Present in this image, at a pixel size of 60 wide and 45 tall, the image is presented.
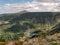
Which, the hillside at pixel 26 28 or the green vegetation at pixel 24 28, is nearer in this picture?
the hillside at pixel 26 28

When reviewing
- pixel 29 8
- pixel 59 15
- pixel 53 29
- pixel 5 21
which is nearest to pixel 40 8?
pixel 29 8

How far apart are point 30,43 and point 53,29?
1997cm

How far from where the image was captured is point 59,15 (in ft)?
339

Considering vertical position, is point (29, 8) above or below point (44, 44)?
below

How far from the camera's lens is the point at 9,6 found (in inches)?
4126

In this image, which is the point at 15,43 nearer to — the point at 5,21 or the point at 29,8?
the point at 5,21

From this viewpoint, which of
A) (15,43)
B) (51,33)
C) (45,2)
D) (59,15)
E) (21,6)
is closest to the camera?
(15,43)

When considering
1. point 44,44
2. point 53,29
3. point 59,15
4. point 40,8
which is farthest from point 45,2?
point 44,44

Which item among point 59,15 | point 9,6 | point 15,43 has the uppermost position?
point 15,43

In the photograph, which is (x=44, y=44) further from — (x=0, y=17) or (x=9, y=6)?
(x=9, y=6)

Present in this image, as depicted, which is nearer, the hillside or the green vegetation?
the hillside

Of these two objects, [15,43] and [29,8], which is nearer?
[15,43]

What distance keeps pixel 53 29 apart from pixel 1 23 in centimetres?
2477

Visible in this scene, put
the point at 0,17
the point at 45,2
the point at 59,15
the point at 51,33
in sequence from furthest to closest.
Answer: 1. the point at 45,2
2. the point at 59,15
3. the point at 0,17
4. the point at 51,33
